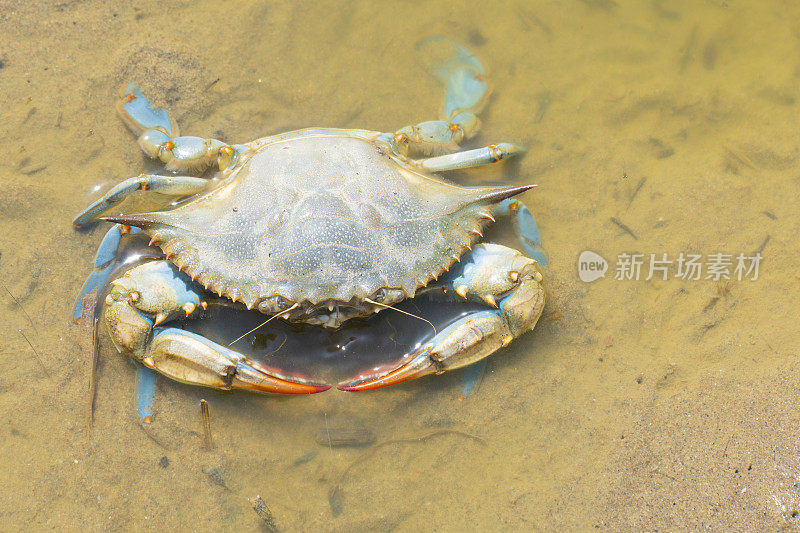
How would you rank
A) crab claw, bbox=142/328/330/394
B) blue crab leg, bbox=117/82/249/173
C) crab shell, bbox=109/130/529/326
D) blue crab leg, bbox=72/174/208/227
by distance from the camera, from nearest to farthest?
crab shell, bbox=109/130/529/326 → crab claw, bbox=142/328/330/394 → blue crab leg, bbox=72/174/208/227 → blue crab leg, bbox=117/82/249/173

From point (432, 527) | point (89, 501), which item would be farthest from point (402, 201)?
point (89, 501)

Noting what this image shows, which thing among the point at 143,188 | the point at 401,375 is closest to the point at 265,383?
the point at 401,375

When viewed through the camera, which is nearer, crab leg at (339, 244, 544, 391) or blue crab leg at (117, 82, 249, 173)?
crab leg at (339, 244, 544, 391)

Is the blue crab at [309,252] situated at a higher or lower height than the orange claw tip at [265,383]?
higher

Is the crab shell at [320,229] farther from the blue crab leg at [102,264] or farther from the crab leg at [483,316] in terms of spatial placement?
the blue crab leg at [102,264]

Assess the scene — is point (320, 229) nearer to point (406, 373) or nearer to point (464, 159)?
point (406, 373)

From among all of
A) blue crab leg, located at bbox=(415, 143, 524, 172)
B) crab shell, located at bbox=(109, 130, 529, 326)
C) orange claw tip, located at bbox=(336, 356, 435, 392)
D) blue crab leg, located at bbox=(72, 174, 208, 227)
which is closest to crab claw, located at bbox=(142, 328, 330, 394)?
orange claw tip, located at bbox=(336, 356, 435, 392)

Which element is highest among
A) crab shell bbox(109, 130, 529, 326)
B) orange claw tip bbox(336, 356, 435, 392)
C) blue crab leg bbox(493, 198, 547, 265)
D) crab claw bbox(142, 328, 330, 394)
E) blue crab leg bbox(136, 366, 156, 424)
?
crab shell bbox(109, 130, 529, 326)

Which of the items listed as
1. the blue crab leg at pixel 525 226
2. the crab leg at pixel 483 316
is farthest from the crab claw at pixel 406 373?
the blue crab leg at pixel 525 226

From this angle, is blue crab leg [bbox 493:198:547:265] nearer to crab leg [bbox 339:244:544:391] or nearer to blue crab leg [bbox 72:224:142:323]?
crab leg [bbox 339:244:544:391]
